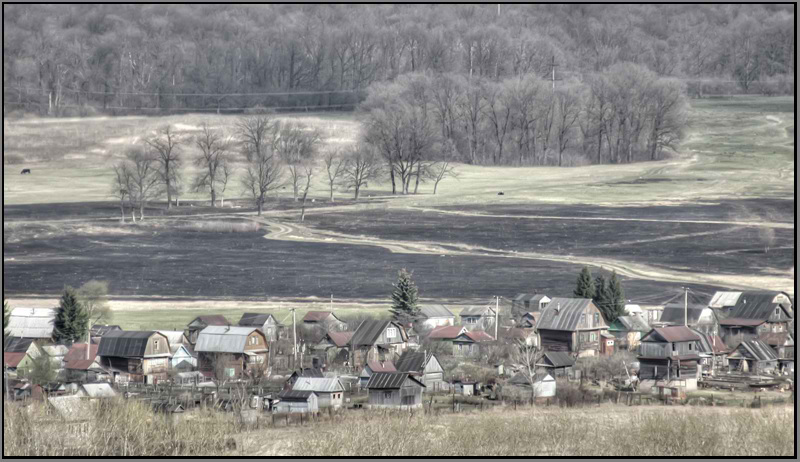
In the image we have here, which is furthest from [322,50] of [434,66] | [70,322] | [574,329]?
[574,329]

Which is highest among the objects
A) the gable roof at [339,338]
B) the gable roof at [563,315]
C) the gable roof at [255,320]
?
the gable roof at [563,315]

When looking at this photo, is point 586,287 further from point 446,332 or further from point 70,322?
point 70,322

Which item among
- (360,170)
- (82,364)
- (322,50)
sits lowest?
(82,364)

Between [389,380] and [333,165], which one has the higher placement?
[333,165]

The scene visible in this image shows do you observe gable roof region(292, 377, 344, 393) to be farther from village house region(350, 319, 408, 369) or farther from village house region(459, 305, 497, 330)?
village house region(459, 305, 497, 330)

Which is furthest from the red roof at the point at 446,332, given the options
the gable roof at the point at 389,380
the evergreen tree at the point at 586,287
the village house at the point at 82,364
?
the village house at the point at 82,364

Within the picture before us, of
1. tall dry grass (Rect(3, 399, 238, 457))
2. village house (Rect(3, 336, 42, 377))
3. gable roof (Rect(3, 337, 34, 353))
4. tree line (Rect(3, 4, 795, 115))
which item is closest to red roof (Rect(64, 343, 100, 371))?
village house (Rect(3, 336, 42, 377))

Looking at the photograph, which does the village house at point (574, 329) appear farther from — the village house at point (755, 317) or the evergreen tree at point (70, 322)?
the evergreen tree at point (70, 322)
